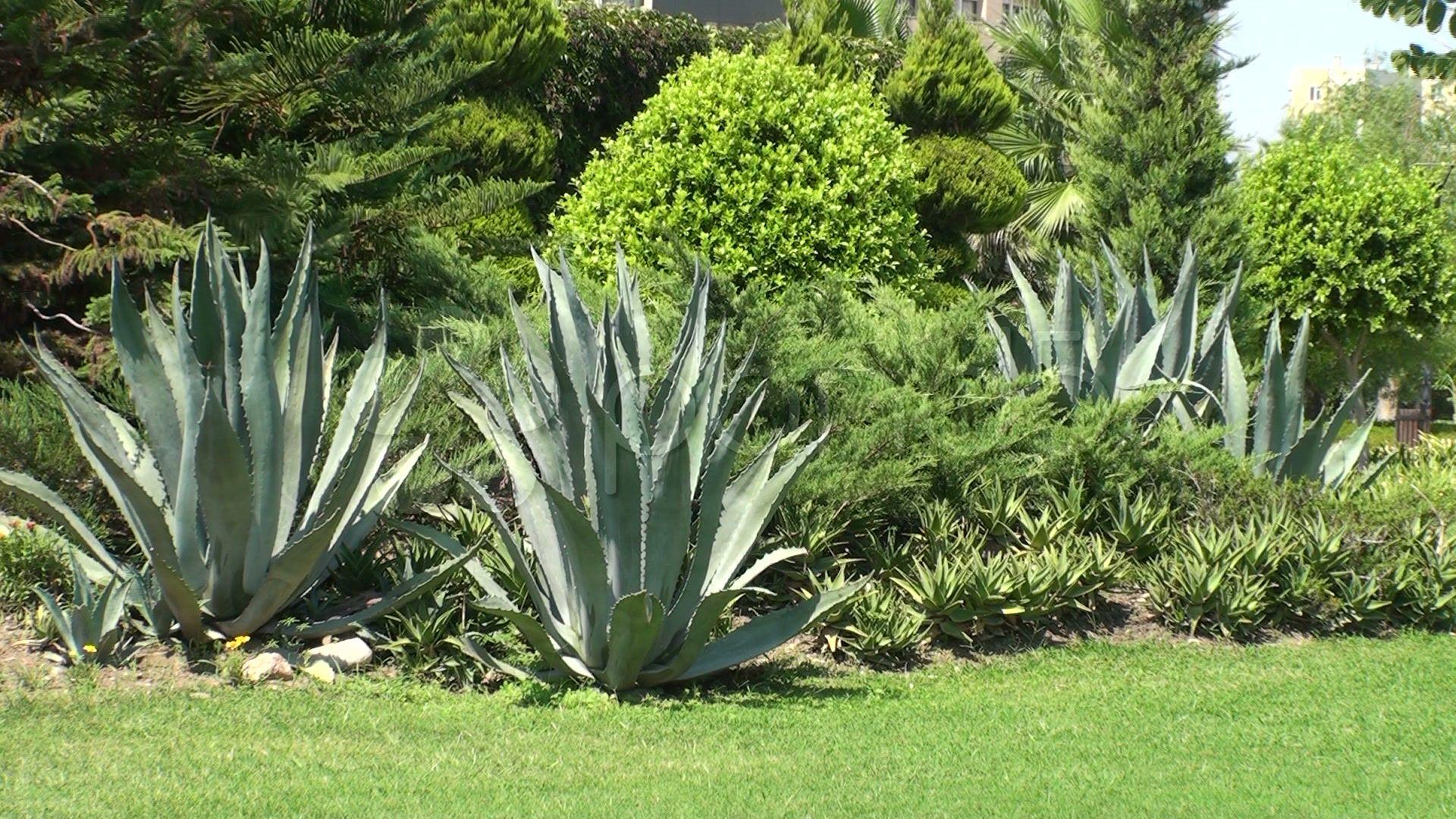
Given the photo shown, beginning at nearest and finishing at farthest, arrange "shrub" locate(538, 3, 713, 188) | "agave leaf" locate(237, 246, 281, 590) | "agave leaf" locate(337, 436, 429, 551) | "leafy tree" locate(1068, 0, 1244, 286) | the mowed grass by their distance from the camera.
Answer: the mowed grass → "agave leaf" locate(237, 246, 281, 590) → "agave leaf" locate(337, 436, 429, 551) → "leafy tree" locate(1068, 0, 1244, 286) → "shrub" locate(538, 3, 713, 188)

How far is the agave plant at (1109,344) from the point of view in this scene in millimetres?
8211

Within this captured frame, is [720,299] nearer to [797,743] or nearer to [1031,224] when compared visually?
[797,743]

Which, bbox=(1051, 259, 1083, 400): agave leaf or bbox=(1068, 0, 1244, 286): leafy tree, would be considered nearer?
bbox=(1051, 259, 1083, 400): agave leaf

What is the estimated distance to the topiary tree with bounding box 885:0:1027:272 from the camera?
1591 cm

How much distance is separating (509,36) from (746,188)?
385 centimetres

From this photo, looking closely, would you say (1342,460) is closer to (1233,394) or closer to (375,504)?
(1233,394)

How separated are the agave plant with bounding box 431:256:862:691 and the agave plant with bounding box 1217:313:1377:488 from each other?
3.77 metres

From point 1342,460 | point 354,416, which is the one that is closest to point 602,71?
point 1342,460

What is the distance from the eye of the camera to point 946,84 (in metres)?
16.0

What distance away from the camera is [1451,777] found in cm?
480

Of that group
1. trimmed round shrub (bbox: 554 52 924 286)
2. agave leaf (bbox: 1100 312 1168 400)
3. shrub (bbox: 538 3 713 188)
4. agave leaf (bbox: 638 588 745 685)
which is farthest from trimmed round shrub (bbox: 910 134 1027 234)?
agave leaf (bbox: 638 588 745 685)

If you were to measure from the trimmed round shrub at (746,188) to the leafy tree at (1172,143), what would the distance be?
9.23 feet

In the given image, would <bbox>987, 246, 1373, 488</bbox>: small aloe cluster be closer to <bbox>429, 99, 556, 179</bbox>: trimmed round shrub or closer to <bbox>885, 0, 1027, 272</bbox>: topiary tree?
<bbox>429, 99, 556, 179</bbox>: trimmed round shrub

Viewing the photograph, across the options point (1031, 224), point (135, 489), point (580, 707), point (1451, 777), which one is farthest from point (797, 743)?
point (1031, 224)
